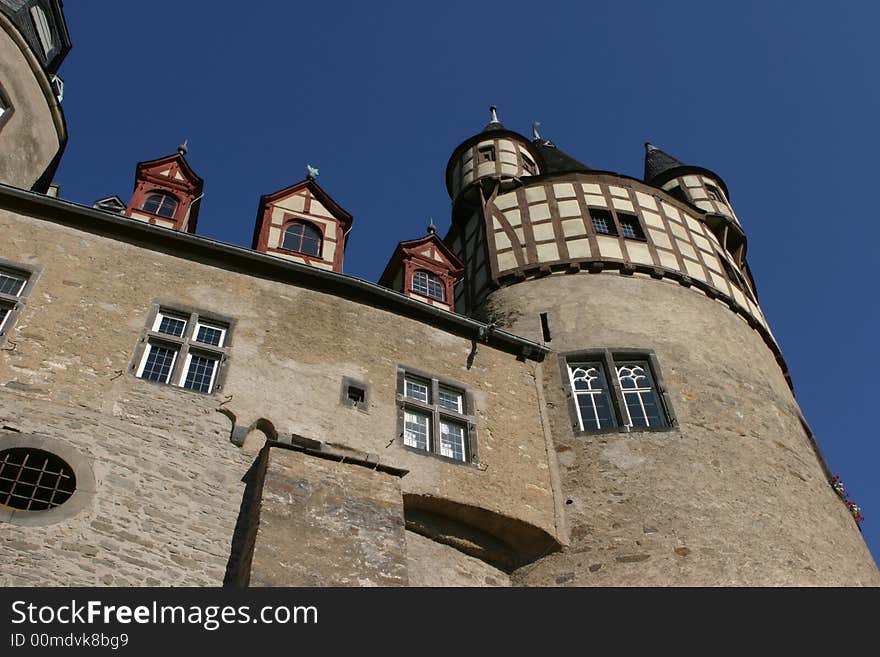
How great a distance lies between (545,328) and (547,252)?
8.03ft

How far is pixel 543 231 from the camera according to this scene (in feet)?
59.5

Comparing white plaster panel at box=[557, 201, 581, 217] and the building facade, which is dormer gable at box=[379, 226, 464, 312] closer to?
Answer: the building facade

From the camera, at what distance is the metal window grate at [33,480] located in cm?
892

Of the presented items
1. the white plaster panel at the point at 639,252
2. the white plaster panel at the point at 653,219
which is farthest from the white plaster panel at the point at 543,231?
the white plaster panel at the point at 653,219

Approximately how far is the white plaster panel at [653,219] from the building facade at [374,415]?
83cm

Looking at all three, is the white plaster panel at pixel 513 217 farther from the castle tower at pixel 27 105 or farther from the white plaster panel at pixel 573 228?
the castle tower at pixel 27 105

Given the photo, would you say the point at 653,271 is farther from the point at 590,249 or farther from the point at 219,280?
the point at 219,280

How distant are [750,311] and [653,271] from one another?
8.24 feet

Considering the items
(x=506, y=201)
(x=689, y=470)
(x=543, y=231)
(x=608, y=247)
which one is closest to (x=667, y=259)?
(x=608, y=247)

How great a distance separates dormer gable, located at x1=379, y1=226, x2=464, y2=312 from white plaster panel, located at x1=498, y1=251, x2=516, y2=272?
1.02 metres

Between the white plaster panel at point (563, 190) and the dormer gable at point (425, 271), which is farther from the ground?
the white plaster panel at point (563, 190)

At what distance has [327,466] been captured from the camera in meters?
10.1

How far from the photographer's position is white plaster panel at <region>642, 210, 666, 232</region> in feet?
60.7
